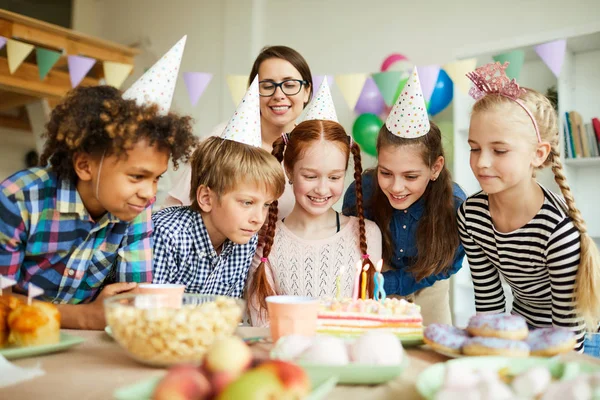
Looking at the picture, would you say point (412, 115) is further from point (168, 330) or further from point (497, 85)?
point (168, 330)

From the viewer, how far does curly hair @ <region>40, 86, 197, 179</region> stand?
1319 millimetres

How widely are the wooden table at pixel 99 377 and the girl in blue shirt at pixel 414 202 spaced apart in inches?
37.9

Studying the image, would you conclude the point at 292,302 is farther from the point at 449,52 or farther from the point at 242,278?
the point at 449,52

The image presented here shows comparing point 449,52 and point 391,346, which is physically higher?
point 449,52

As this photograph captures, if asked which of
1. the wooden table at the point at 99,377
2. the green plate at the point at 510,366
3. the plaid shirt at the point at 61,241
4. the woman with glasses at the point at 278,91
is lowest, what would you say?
the wooden table at the point at 99,377

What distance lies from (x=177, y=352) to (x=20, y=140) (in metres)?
6.05

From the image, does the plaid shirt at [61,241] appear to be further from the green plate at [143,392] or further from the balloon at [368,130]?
the balloon at [368,130]

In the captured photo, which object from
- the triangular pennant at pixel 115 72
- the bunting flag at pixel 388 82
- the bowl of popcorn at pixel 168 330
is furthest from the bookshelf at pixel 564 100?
the bowl of popcorn at pixel 168 330

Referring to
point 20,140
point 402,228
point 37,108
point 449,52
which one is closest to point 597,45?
point 449,52

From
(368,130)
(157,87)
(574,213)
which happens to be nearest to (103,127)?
(157,87)

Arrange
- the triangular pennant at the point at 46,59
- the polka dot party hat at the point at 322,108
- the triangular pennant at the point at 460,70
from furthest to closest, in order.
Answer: the triangular pennant at the point at 46,59 → the triangular pennant at the point at 460,70 → the polka dot party hat at the point at 322,108

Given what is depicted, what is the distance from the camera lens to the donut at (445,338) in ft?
3.30

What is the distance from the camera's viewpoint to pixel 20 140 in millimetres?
6074

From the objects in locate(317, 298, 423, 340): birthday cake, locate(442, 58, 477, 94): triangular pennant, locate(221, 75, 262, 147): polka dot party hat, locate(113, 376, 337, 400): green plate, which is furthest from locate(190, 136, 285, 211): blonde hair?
locate(442, 58, 477, 94): triangular pennant
